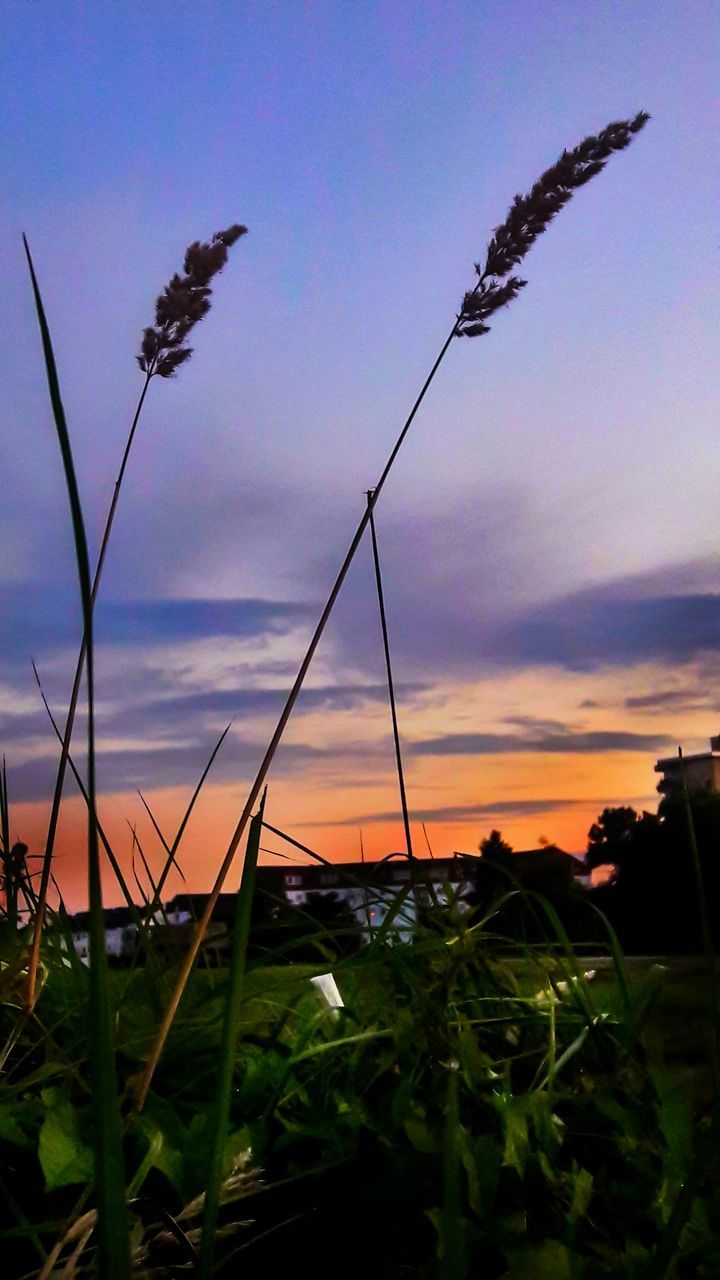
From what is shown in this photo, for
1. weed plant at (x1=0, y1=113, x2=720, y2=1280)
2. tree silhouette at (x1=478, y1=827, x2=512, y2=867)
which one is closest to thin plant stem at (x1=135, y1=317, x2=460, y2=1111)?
weed plant at (x1=0, y1=113, x2=720, y2=1280)

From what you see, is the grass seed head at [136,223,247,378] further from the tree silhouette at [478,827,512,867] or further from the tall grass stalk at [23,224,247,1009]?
the tree silhouette at [478,827,512,867]

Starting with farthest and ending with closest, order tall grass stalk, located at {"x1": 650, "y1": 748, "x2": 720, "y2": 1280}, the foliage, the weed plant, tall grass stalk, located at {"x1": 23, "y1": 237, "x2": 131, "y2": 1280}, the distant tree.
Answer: the distant tree → the foliage → the weed plant → tall grass stalk, located at {"x1": 650, "y1": 748, "x2": 720, "y2": 1280} → tall grass stalk, located at {"x1": 23, "y1": 237, "x2": 131, "y2": 1280}

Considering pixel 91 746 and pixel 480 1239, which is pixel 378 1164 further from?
pixel 91 746

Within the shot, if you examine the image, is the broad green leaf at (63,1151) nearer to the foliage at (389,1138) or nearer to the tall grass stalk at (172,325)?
the foliage at (389,1138)

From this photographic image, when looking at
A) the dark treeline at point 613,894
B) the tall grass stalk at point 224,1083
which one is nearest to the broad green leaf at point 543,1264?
the tall grass stalk at point 224,1083

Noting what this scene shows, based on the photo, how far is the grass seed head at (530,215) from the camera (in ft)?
4.99

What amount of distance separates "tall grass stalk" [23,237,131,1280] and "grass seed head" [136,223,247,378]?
96 centimetres

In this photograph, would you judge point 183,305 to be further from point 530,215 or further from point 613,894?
point 613,894

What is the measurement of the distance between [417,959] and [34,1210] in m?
0.58

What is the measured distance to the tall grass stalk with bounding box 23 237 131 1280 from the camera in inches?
26.1

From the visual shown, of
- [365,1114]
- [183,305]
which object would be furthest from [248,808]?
[183,305]

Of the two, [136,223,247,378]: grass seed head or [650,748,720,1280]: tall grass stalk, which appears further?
[136,223,247,378]: grass seed head

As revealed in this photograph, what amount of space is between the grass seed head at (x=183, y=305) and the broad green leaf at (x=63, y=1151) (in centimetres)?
110

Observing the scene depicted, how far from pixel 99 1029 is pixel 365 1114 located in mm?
530
